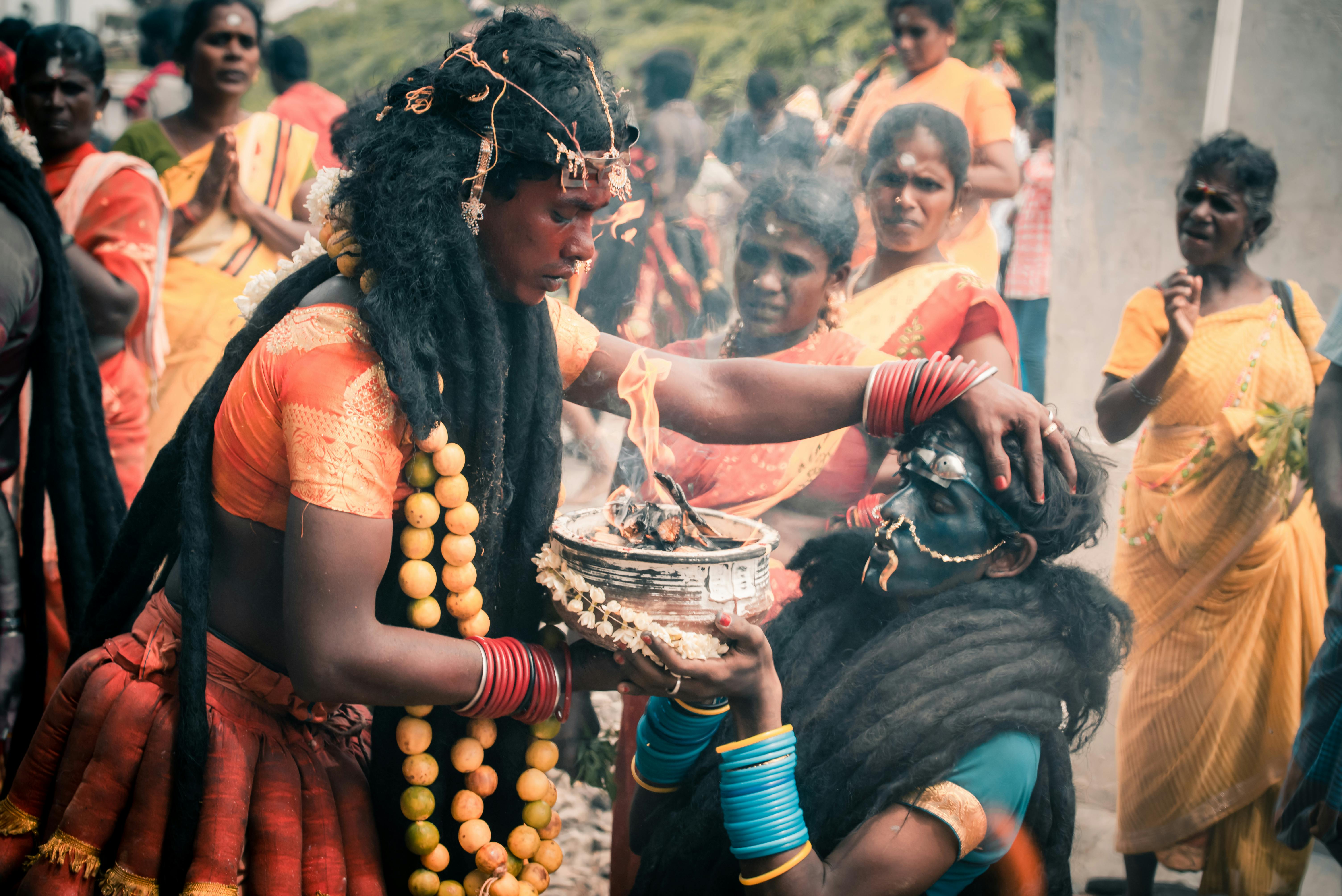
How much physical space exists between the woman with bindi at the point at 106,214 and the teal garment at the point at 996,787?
341 centimetres

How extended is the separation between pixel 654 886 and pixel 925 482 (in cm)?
108

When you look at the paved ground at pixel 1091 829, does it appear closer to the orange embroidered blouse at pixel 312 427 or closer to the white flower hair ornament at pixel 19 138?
the orange embroidered blouse at pixel 312 427

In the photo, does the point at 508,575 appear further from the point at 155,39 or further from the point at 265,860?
the point at 155,39

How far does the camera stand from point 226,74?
5105 millimetres

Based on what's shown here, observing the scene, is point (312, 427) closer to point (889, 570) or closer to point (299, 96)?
point (889, 570)

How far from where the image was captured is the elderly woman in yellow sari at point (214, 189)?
492cm

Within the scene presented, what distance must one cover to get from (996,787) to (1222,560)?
2.10m

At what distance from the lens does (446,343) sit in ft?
6.29

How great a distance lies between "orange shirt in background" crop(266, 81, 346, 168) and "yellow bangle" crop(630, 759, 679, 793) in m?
4.83

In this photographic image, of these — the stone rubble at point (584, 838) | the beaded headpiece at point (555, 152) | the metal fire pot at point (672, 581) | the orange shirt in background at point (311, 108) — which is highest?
the beaded headpiece at point (555, 152)

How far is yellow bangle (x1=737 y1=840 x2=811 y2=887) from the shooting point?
6.43 ft

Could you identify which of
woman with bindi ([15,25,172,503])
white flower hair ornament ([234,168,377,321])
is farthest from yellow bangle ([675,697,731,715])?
woman with bindi ([15,25,172,503])

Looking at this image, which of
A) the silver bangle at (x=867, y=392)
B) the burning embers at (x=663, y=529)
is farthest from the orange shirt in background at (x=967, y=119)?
the burning embers at (x=663, y=529)

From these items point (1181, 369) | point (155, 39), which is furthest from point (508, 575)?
point (155, 39)
